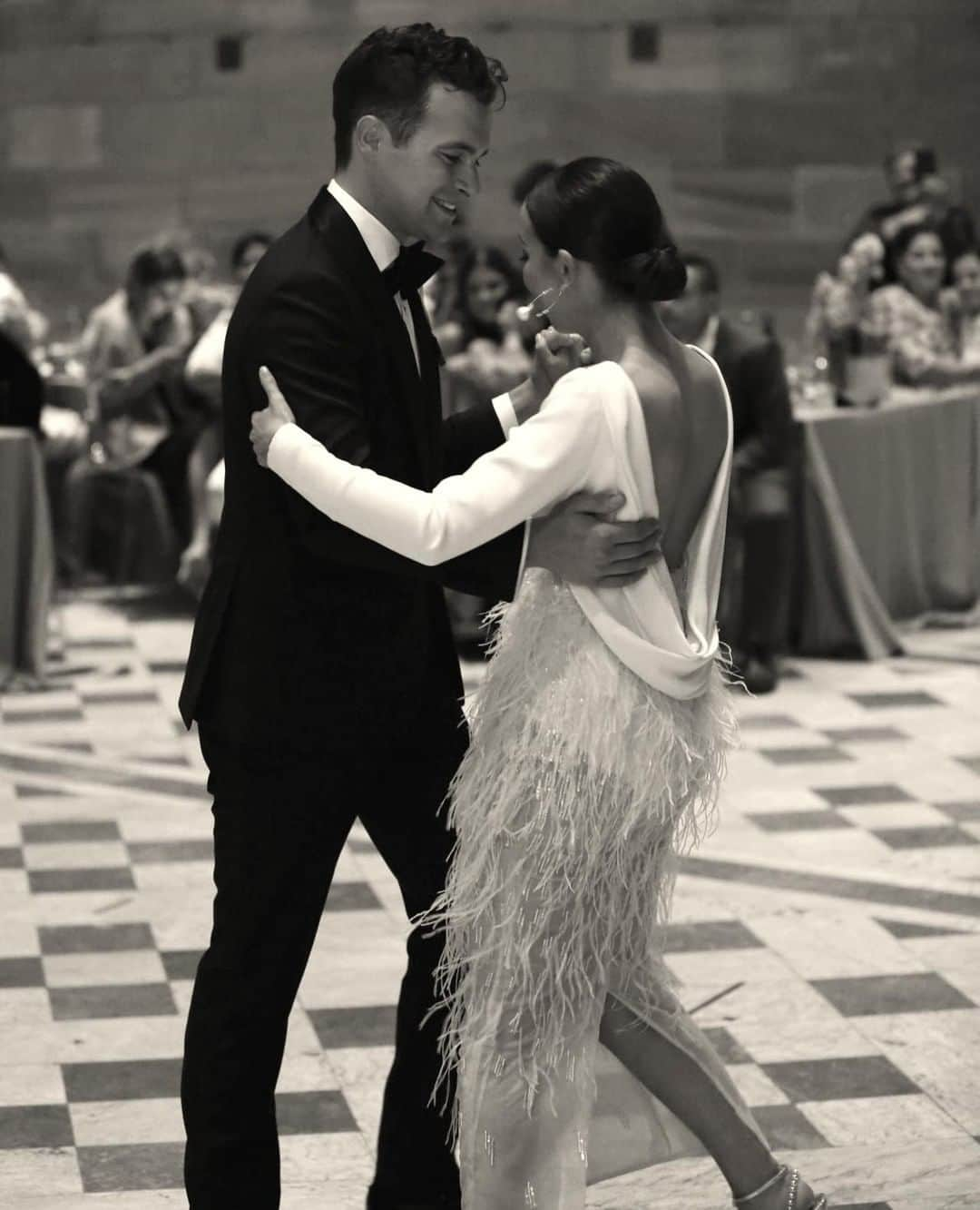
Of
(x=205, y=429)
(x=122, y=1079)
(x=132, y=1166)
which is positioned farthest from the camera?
(x=205, y=429)

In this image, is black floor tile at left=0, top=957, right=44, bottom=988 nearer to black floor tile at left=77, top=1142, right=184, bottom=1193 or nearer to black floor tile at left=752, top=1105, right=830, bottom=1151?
black floor tile at left=77, top=1142, right=184, bottom=1193

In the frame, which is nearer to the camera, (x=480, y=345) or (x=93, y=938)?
(x=93, y=938)

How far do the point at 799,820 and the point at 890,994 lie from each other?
1.46 metres

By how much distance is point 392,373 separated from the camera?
2.86m

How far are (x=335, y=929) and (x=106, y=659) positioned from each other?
3400 mm

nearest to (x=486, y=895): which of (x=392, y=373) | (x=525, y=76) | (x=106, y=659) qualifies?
(x=392, y=373)

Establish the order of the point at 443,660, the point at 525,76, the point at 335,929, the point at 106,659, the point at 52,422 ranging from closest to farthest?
the point at 443,660 < the point at 335,929 < the point at 106,659 < the point at 52,422 < the point at 525,76

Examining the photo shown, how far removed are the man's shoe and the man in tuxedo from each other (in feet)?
15.1

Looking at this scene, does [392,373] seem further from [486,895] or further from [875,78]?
[875,78]

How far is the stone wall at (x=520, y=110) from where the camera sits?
13.8 m

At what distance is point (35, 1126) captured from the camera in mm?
3701

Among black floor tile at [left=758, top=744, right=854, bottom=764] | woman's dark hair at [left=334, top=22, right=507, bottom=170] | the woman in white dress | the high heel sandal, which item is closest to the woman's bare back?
the woman in white dress

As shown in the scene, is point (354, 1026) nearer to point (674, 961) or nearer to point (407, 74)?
point (674, 961)

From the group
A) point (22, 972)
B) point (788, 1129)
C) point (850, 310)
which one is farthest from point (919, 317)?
point (788, 1129)
